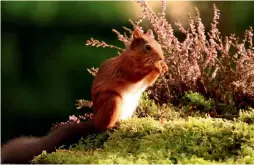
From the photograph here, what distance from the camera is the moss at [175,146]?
7.09ft

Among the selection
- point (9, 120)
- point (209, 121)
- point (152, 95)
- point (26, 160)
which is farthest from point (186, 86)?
point (9, 120)

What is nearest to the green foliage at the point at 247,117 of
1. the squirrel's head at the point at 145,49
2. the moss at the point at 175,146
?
the moss at the point at 175,146

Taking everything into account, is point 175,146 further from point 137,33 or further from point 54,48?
point 54,48

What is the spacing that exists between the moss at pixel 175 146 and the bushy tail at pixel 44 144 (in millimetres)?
128

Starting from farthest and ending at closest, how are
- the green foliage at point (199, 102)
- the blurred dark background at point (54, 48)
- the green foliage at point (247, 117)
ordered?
the blurred dark background at point (54, 48), the green foliage at point (199, 102), the green foliage at point (247, 117)

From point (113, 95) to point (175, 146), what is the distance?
45cm

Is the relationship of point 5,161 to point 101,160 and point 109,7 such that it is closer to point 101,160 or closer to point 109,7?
point 101,160

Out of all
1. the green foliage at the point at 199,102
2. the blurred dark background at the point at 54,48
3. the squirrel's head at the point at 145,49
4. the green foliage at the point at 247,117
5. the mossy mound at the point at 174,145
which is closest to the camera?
the mossy mound at the point at 174,145

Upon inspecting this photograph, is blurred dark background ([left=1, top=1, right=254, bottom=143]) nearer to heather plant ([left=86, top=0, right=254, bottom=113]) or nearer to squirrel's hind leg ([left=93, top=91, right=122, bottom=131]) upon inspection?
heather plant ([left=86, top=0, right=254, bottom=113])

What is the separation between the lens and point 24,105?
4.91 metres

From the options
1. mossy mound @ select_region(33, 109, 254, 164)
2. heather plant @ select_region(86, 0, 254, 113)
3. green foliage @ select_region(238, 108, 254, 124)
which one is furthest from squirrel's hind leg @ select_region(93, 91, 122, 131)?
green foliage @ select_region(238, 108, 254, 124)

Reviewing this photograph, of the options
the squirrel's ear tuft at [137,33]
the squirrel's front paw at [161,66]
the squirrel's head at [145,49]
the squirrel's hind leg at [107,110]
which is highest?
the squirrel's ear tuft at [137,33]

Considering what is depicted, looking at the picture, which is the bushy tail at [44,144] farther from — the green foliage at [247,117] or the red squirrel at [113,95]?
the green foliage at [247,117]

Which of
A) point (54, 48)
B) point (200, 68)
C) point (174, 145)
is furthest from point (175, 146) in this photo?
point (54, 48)
